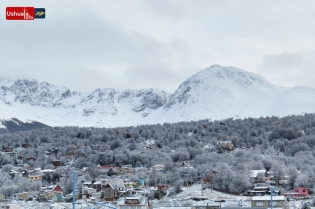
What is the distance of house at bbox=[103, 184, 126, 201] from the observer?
2910 inches

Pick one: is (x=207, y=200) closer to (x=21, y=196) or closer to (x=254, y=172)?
(x=254, y=172)

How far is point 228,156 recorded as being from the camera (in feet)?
330

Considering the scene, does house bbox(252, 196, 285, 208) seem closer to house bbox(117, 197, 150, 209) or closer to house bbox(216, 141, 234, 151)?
house bbox(117, 197, 150, 209)

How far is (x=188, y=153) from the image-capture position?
356 ft

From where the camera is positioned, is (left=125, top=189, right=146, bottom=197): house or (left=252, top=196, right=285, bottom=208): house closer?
(left=252, top=196, right=285, bottom=208): house

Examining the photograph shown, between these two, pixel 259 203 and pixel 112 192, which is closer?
pixel 259 203

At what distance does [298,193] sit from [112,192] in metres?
22.3

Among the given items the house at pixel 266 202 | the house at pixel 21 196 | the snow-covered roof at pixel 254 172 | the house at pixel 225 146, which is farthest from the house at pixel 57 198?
the house at pixel 225 146

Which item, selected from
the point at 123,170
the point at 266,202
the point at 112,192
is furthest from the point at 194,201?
the point at 123,170

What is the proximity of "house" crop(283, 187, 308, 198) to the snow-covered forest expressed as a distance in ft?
6.94

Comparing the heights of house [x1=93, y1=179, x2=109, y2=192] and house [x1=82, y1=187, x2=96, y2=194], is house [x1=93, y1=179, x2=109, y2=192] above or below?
above

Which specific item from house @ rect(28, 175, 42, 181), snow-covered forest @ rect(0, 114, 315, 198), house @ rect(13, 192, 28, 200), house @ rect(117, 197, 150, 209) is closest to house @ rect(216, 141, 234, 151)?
snow-covered forest @ rect(0, 114, 315, 198)

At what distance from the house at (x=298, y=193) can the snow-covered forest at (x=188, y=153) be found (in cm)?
212

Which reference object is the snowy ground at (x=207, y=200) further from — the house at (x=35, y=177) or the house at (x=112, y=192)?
the house at (x=35, y=177)
